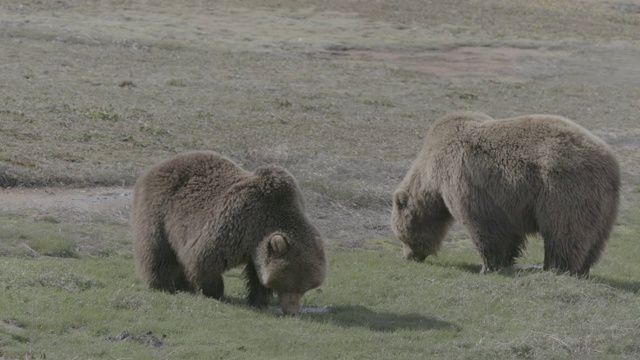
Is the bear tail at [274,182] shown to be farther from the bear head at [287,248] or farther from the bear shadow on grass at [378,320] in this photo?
the bear shadow on grass at [378,320]

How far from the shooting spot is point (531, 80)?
33688 mm

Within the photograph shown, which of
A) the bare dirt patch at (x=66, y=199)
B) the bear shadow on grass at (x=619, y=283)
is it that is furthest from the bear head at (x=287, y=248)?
the bare dirt patch at (x=66, y=199)

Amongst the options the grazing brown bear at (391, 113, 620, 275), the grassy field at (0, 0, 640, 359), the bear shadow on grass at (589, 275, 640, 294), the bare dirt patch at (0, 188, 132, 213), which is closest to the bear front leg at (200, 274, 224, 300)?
the grassy field at (0, 0, 640, 359)

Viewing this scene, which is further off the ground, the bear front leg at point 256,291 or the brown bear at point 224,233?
the brown bear at point 224,233

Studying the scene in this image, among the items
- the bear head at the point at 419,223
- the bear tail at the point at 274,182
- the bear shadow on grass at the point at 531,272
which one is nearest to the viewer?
the bear tail at the point at 274,182

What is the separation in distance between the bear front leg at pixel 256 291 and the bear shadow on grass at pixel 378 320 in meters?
0.55

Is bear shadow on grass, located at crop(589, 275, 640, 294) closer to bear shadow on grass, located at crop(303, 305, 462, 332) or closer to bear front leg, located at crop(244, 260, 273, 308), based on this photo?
bear shadow on grass, located at crop(303, 305, 462, 332)

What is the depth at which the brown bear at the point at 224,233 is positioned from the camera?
11969 millimetres

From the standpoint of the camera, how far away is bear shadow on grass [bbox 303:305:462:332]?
467 inches

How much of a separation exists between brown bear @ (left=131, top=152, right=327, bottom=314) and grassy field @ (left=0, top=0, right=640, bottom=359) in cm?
37

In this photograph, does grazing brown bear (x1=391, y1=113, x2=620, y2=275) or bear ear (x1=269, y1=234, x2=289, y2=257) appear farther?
grazing brown bear (x1=391, y1=113, x2=620, y2=275)

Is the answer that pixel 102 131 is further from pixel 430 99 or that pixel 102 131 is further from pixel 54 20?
pixel 54 20

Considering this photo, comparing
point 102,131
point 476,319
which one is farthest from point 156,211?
point 102,131

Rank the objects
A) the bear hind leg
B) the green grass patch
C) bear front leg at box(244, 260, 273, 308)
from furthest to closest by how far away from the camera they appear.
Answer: the bear hind leg → bear front leg at box(244, 260, 273, 308) → the green grass patch
